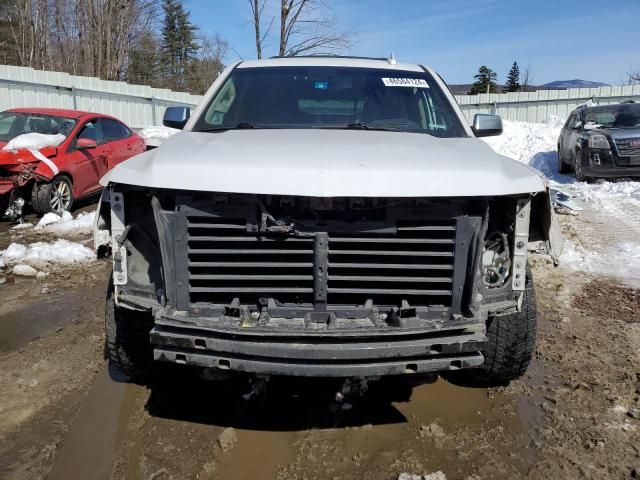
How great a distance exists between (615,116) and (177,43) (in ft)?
167

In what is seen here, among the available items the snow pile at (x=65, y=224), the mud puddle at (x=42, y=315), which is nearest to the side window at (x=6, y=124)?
the snow pile at (x=65, y=224)

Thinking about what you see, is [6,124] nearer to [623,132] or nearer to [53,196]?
[53,196]

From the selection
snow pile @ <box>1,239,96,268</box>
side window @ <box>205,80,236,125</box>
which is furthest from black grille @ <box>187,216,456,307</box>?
snow pile @ <box>1,239,96,268</box>

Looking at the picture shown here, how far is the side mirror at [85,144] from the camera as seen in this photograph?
872 centimetres

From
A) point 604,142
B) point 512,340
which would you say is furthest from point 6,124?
point 604,142

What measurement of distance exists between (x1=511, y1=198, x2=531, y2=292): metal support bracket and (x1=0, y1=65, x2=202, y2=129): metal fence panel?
634 inches

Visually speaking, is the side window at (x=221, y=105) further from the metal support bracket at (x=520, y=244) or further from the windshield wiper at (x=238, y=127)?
the metal support bracket at (x=520, y=244)

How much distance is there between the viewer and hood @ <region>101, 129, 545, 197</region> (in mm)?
2492

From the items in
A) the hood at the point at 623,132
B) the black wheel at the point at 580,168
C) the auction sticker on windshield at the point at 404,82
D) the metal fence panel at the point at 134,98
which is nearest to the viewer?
the auction sticker on windshield at the point at 404,82

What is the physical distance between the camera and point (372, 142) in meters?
3.03

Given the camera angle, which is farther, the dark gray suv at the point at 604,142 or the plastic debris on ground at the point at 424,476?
the dark gray suv at the point at 604,142

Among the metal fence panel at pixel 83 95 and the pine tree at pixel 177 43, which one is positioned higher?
the pine tree at pixel 177 43

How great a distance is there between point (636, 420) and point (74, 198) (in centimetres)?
831

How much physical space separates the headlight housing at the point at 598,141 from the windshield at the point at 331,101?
26.5 ft
